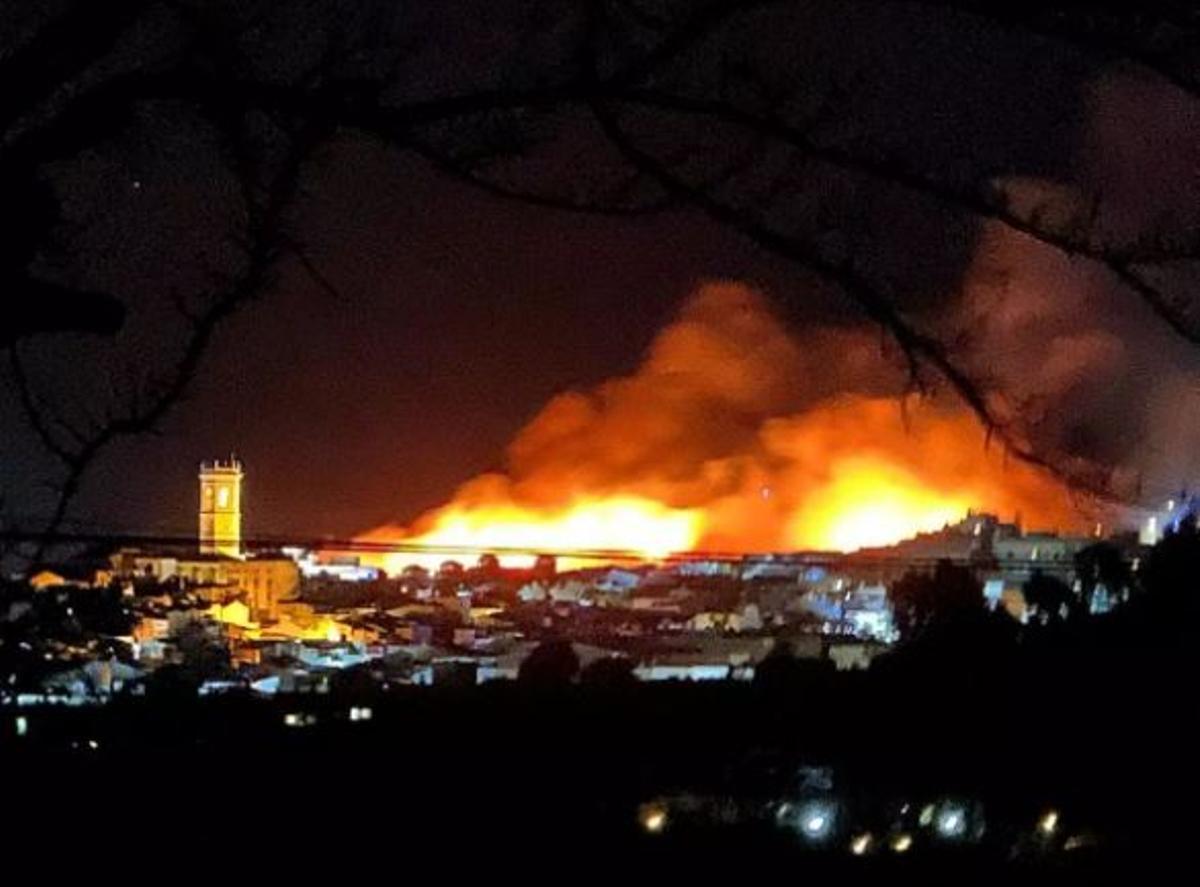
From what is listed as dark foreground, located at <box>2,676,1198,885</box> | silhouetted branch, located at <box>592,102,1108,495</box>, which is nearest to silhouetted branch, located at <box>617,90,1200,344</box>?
silhouetted branch, located at <box>592,102,1108,495</box>

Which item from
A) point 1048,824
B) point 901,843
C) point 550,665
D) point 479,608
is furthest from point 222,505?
point 1048,824

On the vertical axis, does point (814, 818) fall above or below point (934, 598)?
below

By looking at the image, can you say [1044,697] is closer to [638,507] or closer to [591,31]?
[638,507]

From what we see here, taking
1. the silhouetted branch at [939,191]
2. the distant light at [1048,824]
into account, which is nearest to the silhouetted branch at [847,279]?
the silhouetted branch at [939,191]

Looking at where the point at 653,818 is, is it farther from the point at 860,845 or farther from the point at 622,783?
the point at 860,845

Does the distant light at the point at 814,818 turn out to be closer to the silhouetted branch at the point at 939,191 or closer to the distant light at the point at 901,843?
the distant light at the point at 901,843
